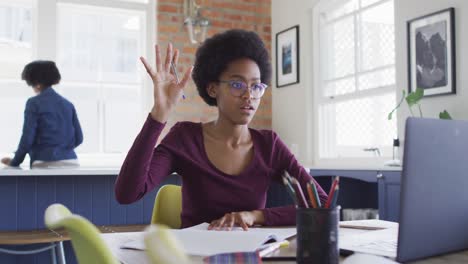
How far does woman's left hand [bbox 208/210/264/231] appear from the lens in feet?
4.07

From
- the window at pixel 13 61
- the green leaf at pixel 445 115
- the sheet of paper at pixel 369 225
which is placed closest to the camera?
the sheet of paper at pixel 369 225

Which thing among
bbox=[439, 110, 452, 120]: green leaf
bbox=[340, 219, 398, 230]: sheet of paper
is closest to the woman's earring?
bbox=[340, 219, 398, 230]: sheet of paper

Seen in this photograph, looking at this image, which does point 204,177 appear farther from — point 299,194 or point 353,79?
point 353,79

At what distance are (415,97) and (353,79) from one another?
3.61ft

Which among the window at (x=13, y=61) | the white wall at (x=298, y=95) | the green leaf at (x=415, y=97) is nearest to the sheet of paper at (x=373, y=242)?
the green leaf at (x=415, y=97)

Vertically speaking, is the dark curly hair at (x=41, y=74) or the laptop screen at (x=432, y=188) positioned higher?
the dark curly hair at (x=41, y=74)

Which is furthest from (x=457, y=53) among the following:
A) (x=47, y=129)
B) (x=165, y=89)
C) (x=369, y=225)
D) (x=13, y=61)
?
(x=13, y=61)

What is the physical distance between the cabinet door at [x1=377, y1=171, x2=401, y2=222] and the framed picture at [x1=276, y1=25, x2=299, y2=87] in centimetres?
197

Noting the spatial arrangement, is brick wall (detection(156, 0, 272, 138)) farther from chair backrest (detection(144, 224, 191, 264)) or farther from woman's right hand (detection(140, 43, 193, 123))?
chair backrest (detection(144, 224, 191, 264))

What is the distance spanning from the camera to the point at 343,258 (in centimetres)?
94

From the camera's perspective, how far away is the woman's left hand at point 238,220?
1241 mm

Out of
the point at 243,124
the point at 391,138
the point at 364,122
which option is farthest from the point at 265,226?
the point at 364,122

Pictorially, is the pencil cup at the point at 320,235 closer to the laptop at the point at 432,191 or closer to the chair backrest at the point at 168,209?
the laptop at the point at 432,191

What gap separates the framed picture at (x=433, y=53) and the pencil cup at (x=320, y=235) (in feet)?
9.21
